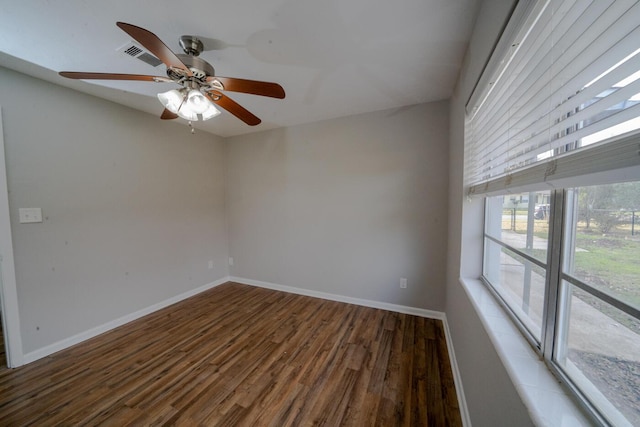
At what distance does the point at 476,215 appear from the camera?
1.60m

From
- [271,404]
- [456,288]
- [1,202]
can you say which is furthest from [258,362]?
[1,202]

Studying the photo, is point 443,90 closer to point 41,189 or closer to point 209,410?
point 209,410

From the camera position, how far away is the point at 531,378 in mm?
710

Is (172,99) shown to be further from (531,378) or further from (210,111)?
(531,378)

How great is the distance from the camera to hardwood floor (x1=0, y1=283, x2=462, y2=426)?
53.1 inches

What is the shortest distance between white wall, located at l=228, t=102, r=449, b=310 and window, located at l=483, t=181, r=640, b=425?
58.4 inches

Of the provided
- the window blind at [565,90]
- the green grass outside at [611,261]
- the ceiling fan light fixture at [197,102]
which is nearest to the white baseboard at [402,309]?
the green grass outside at [611,261]

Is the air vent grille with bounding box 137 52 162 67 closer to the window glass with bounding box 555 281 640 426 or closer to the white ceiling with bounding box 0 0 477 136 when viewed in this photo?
the white ceiling with bounding box 0 0 477 136

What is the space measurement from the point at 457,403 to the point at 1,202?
3731mm

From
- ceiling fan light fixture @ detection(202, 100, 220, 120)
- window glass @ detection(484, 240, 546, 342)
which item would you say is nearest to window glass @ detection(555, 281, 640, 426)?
window glass @ detection(484, 240, 546, 342)

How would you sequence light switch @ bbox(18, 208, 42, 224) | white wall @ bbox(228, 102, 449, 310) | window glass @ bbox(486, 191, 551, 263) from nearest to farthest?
window glass @ bbox(486, 191, 551, 263) → light switch @ bbox(18, 208, 42, 224) → white wall @ bbox(228, 102, 449, 310)

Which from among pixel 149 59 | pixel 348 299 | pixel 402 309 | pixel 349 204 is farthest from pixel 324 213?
pixel 149 59

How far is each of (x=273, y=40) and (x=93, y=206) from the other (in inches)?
95.6

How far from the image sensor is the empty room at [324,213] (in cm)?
62
